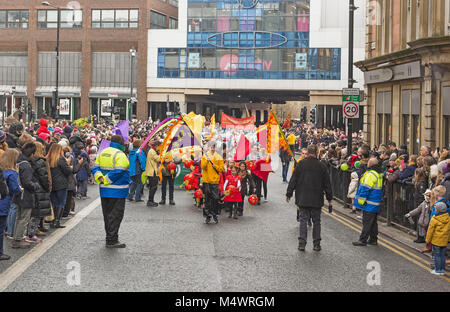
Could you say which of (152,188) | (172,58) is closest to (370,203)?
(152,188)

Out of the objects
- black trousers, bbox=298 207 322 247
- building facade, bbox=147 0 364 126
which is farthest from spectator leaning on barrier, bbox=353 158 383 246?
building facade, bbox=147 0 364 126

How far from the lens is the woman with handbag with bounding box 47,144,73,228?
12586 millimetres

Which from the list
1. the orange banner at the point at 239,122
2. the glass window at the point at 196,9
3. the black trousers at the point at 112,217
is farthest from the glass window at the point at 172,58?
the black trousers at the point at 112,217

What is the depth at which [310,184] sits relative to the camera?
11680mm

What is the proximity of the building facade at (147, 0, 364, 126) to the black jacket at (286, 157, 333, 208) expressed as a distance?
54.2m

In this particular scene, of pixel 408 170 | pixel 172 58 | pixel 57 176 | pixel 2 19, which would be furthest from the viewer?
pixel 2 19

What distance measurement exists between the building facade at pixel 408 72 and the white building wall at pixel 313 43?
113ft

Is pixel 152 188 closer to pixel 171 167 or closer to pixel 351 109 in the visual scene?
pixel 171 167

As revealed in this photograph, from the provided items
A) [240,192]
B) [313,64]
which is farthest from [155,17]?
[240,192]

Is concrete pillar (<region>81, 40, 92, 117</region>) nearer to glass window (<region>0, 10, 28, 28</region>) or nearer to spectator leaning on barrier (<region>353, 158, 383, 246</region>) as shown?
glass window (<region>0, 10, 28, 28</region>)

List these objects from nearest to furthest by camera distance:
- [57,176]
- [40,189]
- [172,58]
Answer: [40,189]
[57,176]
[172,58]

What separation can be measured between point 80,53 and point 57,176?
60.5 meters

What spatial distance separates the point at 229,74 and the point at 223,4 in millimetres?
6941
